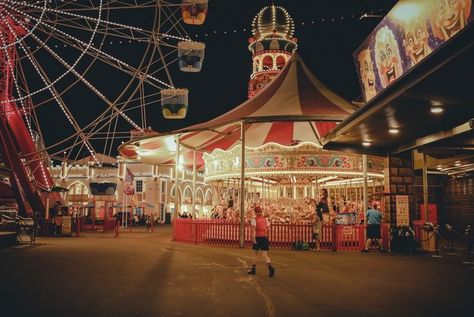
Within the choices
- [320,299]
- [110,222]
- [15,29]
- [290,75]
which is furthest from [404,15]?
[110,222]

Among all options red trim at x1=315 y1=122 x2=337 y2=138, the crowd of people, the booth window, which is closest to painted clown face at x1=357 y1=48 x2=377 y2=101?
the crowd of people

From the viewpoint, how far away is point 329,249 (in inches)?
549

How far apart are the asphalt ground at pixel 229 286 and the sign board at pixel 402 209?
1.78m

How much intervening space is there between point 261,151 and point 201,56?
156 inches

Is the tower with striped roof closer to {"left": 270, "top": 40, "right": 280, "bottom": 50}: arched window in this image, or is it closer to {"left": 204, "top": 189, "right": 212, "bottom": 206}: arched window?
{"left": 270, "top": 40, "right": 280, "bottom": 50}: arched window

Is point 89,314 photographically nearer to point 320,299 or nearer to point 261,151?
point 320,299

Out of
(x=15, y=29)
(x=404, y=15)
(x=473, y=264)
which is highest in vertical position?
(x=15, y=29)

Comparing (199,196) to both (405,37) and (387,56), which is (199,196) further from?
(405,37)

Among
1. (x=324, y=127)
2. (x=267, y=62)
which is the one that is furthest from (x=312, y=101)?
(x=267, y=62)

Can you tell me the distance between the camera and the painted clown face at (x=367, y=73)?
496 inches

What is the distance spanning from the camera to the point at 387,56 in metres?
11.4

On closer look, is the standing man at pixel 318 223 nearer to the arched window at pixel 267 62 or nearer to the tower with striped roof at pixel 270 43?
the tower with striped roof at pixel 270 43

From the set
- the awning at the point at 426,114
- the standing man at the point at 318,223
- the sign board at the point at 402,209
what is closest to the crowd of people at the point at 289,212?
the standing man at the point at 318,223

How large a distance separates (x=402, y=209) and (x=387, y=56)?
190 inches
